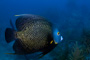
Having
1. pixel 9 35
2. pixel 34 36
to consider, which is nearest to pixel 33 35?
pixel 34 36

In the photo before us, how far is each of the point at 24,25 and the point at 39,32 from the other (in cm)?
23

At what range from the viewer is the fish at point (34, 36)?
3.79ft

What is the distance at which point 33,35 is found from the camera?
1.17 m

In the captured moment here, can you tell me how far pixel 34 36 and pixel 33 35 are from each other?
2 centimetres

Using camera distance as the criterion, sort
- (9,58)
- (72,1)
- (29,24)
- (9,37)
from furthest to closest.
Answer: (72,1) → (9,58) → (29,24) → (9,37)

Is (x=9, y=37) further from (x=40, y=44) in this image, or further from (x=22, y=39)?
(x=40, y=44)

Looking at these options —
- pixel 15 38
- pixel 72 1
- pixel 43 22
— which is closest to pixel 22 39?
pixel 15 38

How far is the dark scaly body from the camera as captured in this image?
1.16 meters

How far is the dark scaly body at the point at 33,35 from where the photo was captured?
3.80ft

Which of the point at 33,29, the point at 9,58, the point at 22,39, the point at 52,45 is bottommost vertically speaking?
the point at 9,58

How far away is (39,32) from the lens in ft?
3.89

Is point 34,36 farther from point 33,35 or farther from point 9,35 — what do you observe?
point 9,35

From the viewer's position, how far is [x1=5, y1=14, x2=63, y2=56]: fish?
116cm

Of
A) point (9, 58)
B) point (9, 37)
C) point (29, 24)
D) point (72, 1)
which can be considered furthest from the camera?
point (72, 1)
